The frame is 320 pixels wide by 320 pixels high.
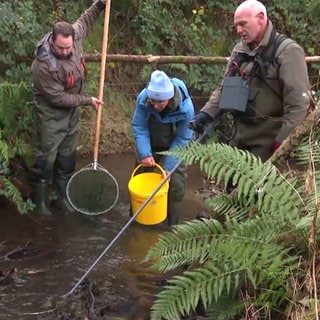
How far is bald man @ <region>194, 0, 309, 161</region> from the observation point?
16.2 feet

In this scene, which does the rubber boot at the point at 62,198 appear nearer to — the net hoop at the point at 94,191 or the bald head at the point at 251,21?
the net hoop at the point at 94,191

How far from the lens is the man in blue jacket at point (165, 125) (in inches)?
250

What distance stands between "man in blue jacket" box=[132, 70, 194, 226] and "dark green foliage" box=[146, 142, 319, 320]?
2252 mm

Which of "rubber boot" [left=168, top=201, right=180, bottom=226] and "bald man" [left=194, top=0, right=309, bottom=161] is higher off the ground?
"bald man" [left=194, top=0, right=309, bottom=161]

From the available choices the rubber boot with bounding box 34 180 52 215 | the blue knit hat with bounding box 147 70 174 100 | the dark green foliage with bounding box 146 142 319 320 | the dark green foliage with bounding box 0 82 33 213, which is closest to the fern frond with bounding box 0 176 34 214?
the dark green foliage with bounding box 0 82 33 213

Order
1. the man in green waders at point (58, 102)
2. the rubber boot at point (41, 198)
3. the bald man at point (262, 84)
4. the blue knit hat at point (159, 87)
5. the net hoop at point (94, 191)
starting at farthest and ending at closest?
the rubber boot at point (41, 198), the net hoop at point (94, 191), the man in green waders at point (58, 102), the blue knit hat at point (159, 87), the bald man at point (262, 84)

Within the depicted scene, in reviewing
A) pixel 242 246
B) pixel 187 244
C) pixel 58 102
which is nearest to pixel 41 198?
pixel 58 102

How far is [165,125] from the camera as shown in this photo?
21.7 ft

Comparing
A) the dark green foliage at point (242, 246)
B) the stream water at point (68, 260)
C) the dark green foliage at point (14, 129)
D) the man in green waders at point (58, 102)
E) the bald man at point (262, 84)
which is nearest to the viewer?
the dark green foliage at point (242, 246)

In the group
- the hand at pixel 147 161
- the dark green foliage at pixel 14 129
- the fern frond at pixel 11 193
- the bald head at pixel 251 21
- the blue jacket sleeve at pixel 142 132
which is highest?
the bald head at pixel 251 21

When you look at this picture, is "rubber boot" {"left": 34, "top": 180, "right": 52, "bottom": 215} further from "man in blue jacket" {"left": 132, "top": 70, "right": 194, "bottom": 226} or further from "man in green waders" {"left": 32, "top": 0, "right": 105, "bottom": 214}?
"man in blue jacket" {"left": 132, "top": 70, "right": 194, "bottom": 226}

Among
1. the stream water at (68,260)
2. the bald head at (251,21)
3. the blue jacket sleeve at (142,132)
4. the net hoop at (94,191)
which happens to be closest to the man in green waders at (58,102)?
the net hoop at (94,191)

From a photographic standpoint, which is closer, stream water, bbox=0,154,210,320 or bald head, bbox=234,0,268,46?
bald head, bbox=234,0,268,46

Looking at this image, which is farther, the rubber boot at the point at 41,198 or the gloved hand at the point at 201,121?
the rubber boot at the point at 41,198
